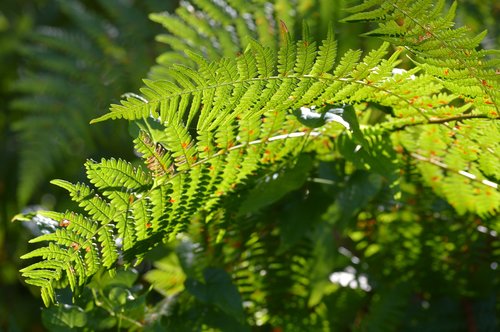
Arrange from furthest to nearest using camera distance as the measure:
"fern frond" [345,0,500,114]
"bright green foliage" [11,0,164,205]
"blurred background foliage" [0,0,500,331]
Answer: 1. "bright green foliage" [11,0,164,205]
2. "blurred background foliage" [0,0,500,331]
3. "fern frond" [345,0,500,114]

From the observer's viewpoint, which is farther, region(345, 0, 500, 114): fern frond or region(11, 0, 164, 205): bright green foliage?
region(11, 0, 164, 205): bright green foliage

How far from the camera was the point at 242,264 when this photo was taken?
3.28ft

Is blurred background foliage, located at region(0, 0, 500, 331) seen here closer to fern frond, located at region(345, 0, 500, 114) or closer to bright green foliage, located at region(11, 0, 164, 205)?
fern frond, located at region(345, 0, 500, 114)

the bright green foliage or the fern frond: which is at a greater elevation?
the fern frond

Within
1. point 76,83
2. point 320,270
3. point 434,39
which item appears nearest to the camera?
point 434,39

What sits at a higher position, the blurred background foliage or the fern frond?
the fern frond

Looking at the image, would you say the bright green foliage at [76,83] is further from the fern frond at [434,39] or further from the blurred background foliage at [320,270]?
the fern frond at [434,39]

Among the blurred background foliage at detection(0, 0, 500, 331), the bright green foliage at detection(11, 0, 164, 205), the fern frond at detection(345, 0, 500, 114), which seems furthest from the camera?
the bright green foliage at detection(11, 0, 164, 205)

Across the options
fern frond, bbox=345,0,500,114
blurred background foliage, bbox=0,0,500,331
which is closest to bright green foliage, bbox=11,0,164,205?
blurred background foliage, bbox=0,0,500,331

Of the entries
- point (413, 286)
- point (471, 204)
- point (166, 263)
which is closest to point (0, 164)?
point (166, 263)

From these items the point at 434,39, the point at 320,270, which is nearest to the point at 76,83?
the point at 320,270

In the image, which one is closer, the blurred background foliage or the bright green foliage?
the blurred background foliage

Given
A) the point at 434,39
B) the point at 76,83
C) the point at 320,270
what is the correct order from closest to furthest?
the point at 434,39 → the point at 320,270 → the point at 76,83

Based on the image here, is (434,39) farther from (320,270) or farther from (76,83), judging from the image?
(76,83)
